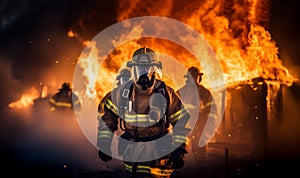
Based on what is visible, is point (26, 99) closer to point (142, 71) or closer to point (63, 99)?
point (63, 99)

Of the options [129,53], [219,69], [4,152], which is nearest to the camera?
[4,152]

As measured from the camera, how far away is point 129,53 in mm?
14648

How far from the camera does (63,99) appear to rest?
39.4 ft

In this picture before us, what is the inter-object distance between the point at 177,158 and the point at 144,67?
1.51 m

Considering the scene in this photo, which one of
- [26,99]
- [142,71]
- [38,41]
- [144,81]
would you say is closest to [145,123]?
[144,81]

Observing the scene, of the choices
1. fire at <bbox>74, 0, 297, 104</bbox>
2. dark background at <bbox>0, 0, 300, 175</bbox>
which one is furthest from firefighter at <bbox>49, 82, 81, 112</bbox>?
fire at <bbox>74, 0, 297, 104</bbox>

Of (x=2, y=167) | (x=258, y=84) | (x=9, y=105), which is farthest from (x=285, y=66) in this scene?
(x=9, y=105)

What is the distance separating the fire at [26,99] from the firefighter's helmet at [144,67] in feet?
43.5

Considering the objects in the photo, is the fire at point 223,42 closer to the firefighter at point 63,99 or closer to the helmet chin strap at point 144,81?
the firefighter at point 63,99

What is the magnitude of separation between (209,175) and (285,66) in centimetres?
732

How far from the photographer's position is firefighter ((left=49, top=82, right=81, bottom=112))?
11430 mm

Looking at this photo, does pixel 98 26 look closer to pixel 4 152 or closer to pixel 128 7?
pixel 128 7

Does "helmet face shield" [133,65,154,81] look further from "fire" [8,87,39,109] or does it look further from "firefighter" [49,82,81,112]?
"fire" [8,87,39,109]

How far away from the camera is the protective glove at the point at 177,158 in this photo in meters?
4.24
